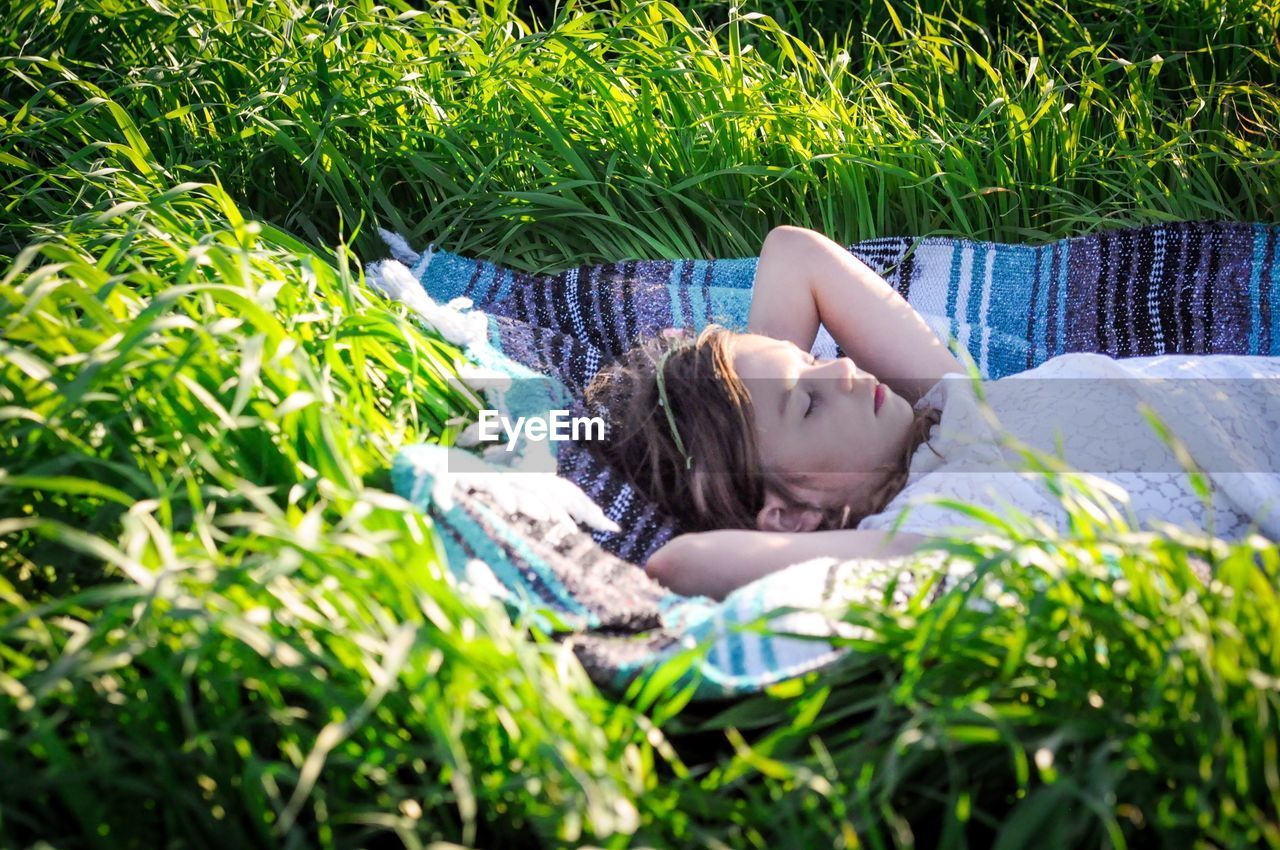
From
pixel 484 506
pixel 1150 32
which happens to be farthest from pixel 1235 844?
pixel 1150 32

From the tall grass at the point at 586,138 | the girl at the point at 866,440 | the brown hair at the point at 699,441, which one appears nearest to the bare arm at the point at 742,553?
the girl at the point at 866,440

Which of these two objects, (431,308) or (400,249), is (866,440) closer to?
(431,308)

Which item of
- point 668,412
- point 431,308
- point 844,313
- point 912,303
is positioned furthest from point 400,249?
point 912,303

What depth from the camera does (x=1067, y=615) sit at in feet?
3.11

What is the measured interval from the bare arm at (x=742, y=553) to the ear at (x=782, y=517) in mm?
155

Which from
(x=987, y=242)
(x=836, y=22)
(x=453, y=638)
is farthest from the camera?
(x=836, y=22)

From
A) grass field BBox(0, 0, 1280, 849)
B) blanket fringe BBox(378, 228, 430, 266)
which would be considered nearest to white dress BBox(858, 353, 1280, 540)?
grass field BBox(0, 0, 1280, 849)

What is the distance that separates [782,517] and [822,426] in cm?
14

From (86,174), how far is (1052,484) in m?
A: 1.48

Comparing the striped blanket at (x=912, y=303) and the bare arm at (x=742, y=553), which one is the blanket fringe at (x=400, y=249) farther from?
the bare arm at (x=742, y=553)

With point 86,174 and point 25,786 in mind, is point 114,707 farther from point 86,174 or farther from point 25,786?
point 86,174

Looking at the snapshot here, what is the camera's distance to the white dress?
141 cm

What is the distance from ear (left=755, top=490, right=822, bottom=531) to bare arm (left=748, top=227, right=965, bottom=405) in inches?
13.3

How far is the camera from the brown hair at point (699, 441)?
1533mm
